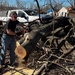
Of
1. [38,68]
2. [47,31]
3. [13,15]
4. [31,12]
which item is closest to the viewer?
[38,68]

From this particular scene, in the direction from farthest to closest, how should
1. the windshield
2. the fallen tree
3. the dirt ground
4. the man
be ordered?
the windshield, the man, the fallen tree, the dirt ground

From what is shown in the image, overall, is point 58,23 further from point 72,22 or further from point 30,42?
point 30,42

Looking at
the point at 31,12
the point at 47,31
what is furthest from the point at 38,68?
the point at 31,12

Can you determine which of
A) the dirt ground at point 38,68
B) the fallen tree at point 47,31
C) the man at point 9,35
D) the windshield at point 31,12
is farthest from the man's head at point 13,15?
the windshield at point 31,12

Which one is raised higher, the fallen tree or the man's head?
the man's head

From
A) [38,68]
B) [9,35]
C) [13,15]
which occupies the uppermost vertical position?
[13,15]

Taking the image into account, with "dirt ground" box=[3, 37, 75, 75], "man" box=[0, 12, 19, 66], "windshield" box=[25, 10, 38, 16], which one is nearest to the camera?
"dirt ground" box=[3, 37, 75, 75]

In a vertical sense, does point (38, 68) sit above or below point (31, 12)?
above

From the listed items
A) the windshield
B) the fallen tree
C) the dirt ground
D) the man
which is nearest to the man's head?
the man

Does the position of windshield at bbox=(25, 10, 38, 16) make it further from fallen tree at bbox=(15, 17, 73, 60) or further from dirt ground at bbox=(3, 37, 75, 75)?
fallen tree at bbox=(15, 17, 73, 60)

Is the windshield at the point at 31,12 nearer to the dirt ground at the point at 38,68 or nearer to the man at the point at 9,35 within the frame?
the dirt ground at the point at 38,68

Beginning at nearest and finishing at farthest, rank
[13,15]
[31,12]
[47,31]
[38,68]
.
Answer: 1. [38,68]
2. [13,15]
3. [47,31]
4. [31,12]

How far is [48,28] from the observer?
29.5ft

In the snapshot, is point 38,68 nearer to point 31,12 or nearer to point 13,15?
point 13,15
